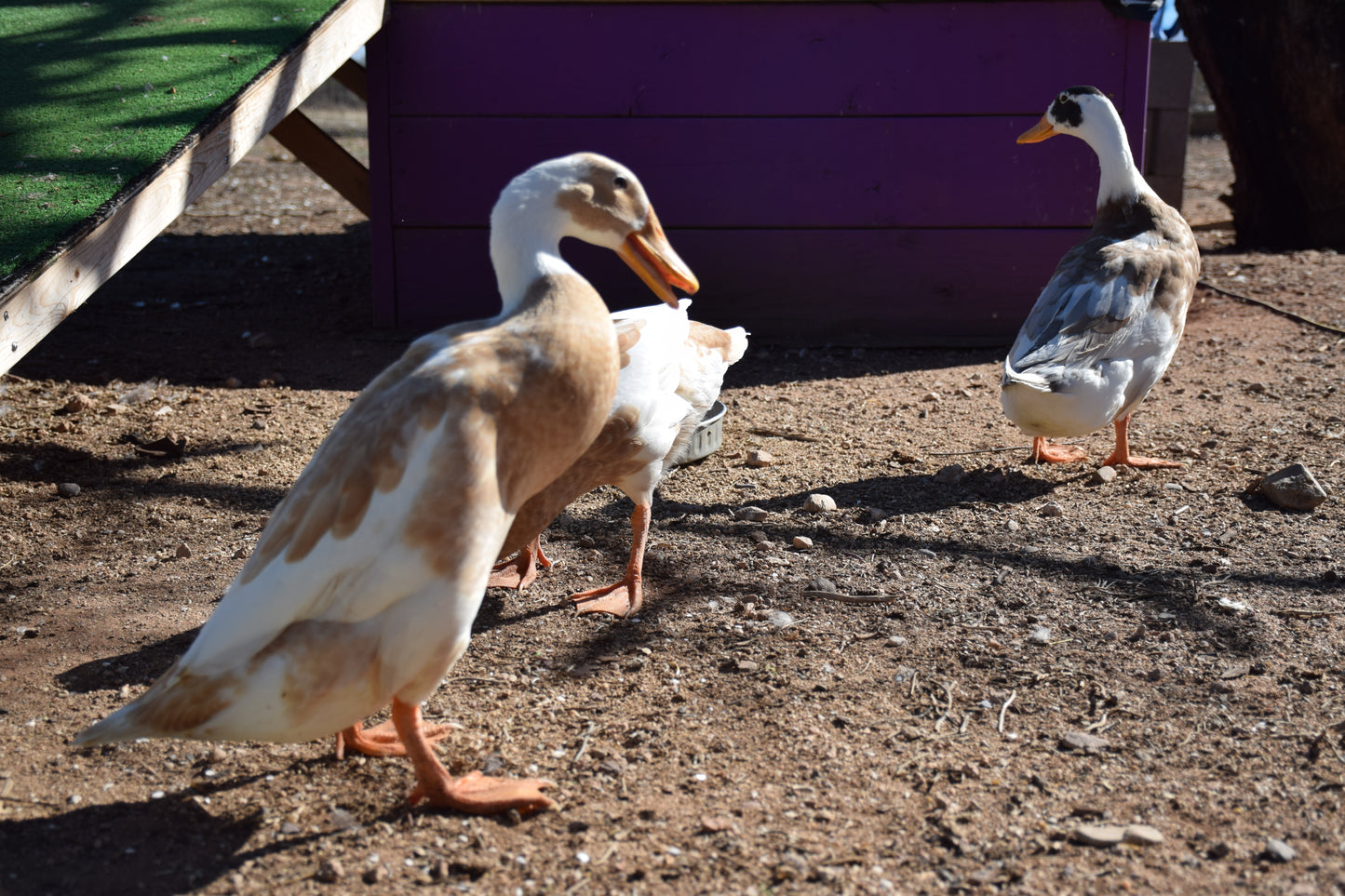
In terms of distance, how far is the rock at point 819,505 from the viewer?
3766 mm

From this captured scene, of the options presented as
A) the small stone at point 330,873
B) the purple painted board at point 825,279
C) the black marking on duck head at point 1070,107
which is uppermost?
the black marking on duck head at point 1070,107

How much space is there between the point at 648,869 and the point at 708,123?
13.2 ft

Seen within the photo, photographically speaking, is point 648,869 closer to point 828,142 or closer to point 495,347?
point 495,347

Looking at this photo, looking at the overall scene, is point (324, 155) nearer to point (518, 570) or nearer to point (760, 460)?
point (760, 460)

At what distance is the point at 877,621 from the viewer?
119 inches

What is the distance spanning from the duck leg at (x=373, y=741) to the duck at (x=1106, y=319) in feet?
6.95

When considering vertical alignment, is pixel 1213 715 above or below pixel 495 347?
below

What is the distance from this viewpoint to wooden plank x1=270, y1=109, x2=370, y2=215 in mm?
5625

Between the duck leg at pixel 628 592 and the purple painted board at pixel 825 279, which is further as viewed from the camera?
the purple painted board at pixel 825 279

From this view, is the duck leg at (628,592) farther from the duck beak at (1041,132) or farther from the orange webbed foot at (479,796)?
the duck beak at (1041,132)

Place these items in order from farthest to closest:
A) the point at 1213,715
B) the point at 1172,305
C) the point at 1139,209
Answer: the point at 1139,209 → the point at 1172,305 → the point at 1213,715

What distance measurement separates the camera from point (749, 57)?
5293 mm

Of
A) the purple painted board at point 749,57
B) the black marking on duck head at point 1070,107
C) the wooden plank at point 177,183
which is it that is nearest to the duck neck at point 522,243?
the wooden plank at point 177,183

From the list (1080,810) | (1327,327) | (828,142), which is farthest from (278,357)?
(1327,327)
